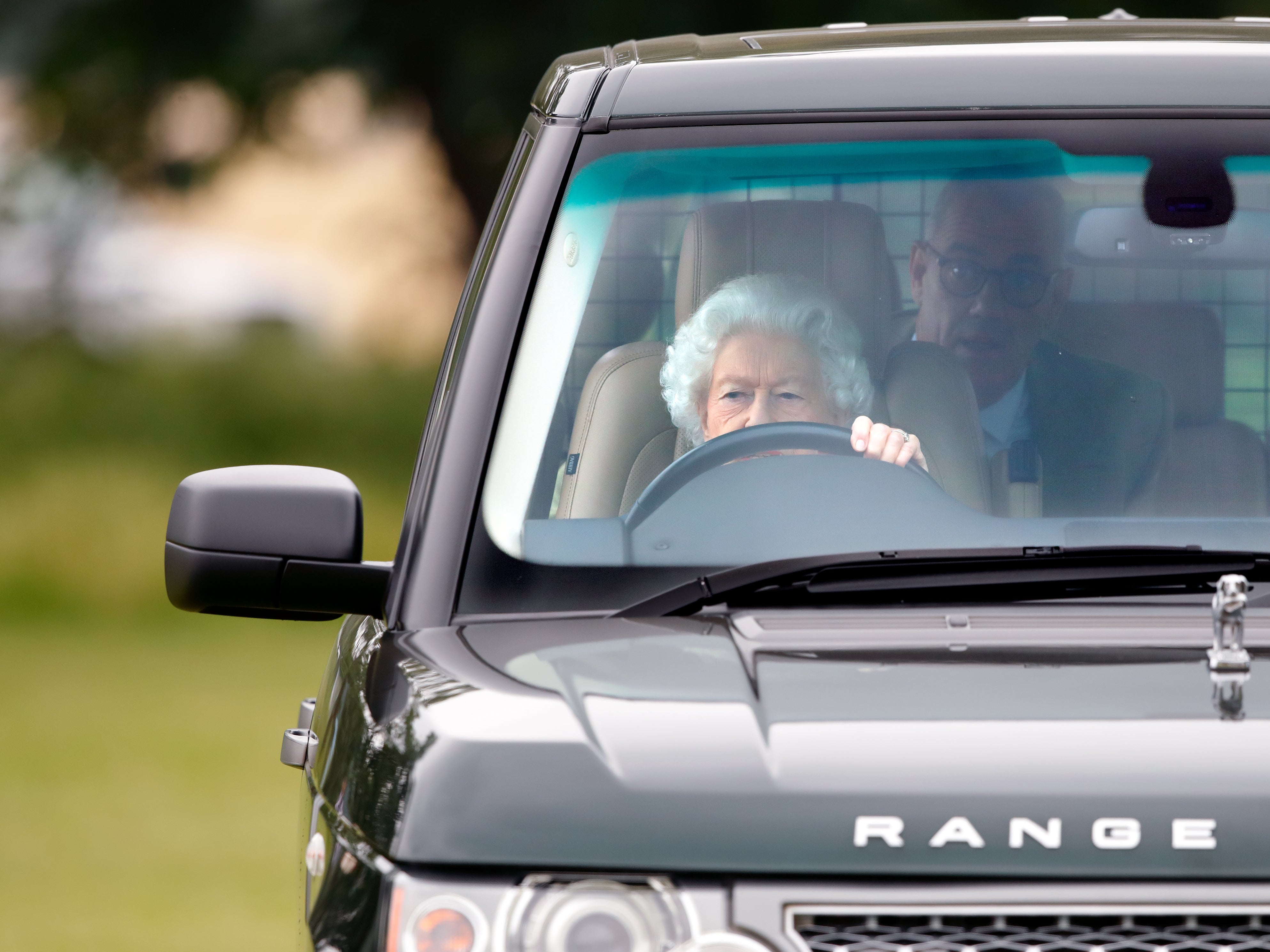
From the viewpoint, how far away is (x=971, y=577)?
2.40 meters

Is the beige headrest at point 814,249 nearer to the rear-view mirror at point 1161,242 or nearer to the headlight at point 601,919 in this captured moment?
the rear-view mirror at point 1161,242

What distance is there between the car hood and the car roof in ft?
3.23

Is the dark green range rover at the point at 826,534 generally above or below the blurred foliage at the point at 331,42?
below

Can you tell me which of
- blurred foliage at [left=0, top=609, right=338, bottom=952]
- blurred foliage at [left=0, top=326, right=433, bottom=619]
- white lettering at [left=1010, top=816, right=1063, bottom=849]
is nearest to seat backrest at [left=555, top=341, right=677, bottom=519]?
white lettering at [left=1010, top=816, right=1063, bottom=849]

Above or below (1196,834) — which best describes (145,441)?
above

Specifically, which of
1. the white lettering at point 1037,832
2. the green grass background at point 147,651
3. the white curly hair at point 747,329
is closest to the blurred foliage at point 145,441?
the green grass background at point 147,651

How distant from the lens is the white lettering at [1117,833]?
1.89m

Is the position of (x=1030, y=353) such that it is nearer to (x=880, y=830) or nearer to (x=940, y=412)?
(x=940, y=412)

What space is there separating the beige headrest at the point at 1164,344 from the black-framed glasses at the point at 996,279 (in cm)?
5

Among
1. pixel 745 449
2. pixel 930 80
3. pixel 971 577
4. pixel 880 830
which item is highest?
pixel 930 80

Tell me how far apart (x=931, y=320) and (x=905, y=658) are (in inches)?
31.0

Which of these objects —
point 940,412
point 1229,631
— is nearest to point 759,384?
point 940,412

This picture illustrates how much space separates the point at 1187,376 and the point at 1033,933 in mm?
1118

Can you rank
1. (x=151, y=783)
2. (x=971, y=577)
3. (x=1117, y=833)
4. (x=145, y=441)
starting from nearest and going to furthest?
(x=1117, y=833)
(x=971, y=577)
(x=151, y=783)
(x=145, y=441)
